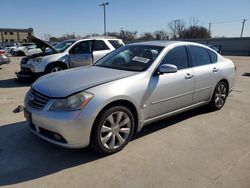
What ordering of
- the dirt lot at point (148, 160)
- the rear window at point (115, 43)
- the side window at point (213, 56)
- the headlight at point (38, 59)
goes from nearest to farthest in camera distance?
the dirt lot at point (148, 160), the side window at point (213, 56), the headlight at point (38, 59), the rear window at point (115, 43)

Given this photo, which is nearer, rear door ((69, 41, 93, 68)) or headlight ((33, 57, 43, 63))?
headlight ((33, 57, 43, 63))

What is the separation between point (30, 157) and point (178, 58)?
2891mm

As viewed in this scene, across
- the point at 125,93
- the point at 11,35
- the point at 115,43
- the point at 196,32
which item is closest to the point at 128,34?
the point at 196,32

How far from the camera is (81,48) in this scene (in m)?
8.34

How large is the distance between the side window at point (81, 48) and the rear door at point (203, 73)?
4.73 m

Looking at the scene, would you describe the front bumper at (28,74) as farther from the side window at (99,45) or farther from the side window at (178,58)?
the side window at (178,58)

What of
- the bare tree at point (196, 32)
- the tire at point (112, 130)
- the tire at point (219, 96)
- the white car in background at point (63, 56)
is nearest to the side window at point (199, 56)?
the tire at point (219, 96)

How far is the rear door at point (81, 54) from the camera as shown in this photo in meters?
8.09

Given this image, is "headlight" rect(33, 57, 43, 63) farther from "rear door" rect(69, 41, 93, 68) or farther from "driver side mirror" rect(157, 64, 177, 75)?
"driver side mirror" rect(157, 64, 177, 75)

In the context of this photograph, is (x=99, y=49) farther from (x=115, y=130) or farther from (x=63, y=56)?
(x=115, y=130)

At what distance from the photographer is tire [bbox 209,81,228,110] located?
4.91 metres

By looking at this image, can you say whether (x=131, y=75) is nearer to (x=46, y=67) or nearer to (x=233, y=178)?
(x=233, y=178)

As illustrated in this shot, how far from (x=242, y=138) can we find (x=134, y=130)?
1.83 metres

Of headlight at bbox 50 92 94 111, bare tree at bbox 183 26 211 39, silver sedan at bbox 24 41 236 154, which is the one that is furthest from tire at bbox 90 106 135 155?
bare tree at bbox 183 26 211 39
